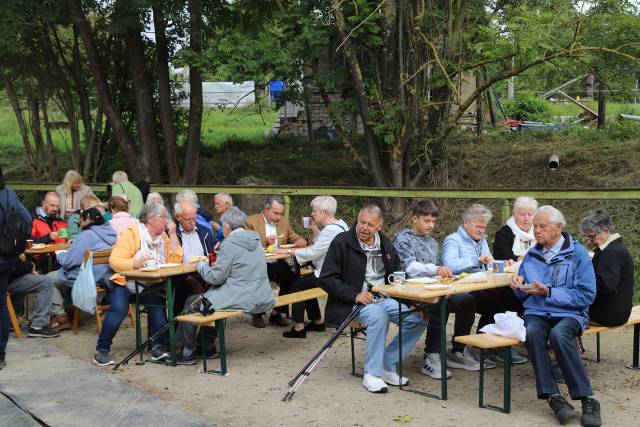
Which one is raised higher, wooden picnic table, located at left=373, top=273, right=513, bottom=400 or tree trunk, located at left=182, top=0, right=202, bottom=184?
tree trunk, located at left=182, top=0, right=202, bottom=184

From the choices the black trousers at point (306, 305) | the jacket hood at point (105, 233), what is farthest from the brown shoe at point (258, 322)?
the jacket hood at point (105, 233)

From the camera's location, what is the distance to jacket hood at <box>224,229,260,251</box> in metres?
7.43

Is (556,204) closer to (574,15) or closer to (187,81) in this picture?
(574,15)

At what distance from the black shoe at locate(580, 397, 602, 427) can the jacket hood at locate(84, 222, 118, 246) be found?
15.3 feet

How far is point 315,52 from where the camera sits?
1360 cm

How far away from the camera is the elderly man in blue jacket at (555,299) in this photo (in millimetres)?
6121

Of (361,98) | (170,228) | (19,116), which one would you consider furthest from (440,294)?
(19,116)

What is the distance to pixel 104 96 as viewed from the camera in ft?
52.4

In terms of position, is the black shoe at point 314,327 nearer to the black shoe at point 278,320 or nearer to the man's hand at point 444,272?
the black shoe at point 278,320

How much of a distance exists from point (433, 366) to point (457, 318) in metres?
0.49

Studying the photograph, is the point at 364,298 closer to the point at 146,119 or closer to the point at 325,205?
the point at 325,205

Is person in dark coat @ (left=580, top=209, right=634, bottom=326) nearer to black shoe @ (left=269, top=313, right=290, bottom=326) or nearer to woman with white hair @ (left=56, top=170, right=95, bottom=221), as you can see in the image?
black shoe @ (left=269, top=313, right=290, bottom=326)

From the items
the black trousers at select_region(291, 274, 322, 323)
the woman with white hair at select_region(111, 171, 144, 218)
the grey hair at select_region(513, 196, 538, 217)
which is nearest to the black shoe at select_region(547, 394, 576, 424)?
the grey hair at select_region(513, 196, 538, 217)

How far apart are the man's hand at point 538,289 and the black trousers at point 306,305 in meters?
2.98
